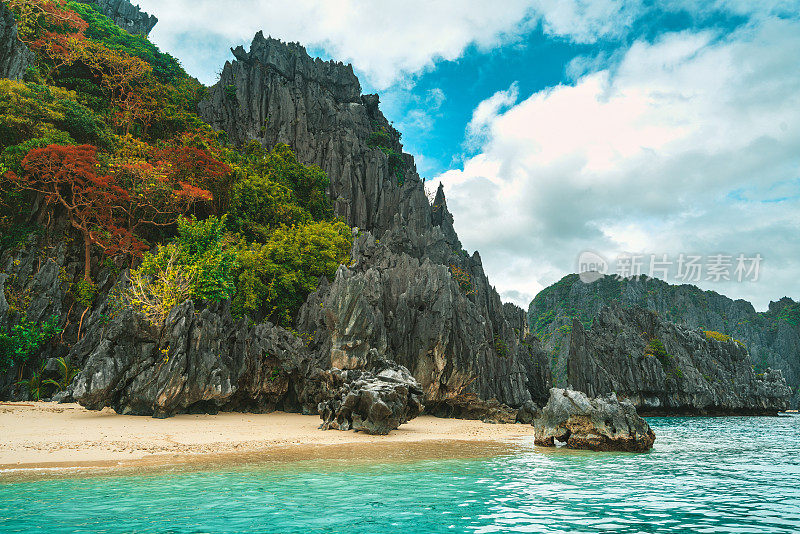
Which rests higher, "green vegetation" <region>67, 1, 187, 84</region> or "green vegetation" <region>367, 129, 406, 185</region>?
"green vegetation" <region>67, 1, 187, 84</region>

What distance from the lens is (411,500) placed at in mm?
9023

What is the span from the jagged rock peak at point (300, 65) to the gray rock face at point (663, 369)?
60881mm

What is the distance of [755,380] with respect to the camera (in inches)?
3219

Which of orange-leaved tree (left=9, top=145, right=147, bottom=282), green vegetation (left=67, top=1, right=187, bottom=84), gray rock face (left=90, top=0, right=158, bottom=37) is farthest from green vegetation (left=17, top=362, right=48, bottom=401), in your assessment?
gray rock face (left=90, top=0, right=158, bottom=37)

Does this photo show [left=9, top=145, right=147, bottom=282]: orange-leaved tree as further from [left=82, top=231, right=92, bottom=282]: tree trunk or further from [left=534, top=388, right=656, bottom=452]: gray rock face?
[left=534, top=388, right=656, bottom=452]: gray rock face

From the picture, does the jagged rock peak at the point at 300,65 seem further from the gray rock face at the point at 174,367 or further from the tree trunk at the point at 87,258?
the gray rock face at the point at 174,367

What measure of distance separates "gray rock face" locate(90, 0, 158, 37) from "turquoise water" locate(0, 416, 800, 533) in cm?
10186

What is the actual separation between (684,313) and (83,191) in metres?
160

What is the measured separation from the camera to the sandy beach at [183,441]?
12.7 metres

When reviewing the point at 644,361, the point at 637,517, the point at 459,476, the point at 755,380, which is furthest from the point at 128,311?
the point at 755,380

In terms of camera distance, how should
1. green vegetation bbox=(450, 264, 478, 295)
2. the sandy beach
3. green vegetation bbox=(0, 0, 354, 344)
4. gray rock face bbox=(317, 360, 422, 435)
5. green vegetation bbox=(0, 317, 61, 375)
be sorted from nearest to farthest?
the sandy beach → gray rock face bbox=(317, 360, 422, 435) → green vegetation bbox=(0, 317, 61, 375) → green vegetation bbox=(0, 0, 354, 344) → green vegetation bbox=(450, 264, 478, 295)

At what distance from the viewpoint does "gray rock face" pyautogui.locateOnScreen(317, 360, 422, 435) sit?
69.4 feet

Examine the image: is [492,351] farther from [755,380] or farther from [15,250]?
[755,380]

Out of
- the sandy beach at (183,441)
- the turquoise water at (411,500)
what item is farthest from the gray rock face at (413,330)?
the turquoise water at (411,500)
